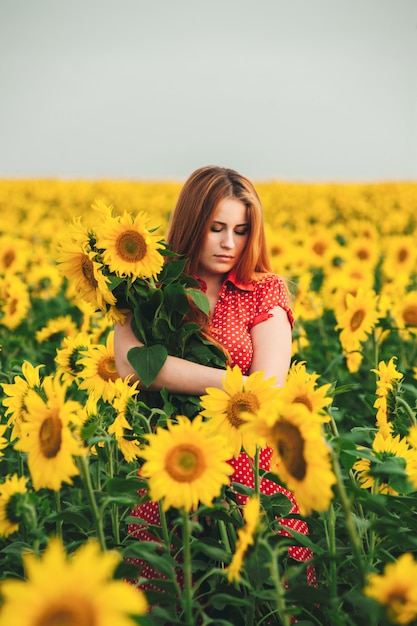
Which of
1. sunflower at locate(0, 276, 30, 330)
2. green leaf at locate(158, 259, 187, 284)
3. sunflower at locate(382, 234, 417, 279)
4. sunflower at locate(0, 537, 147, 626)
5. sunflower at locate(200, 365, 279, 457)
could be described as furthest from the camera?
sunflower at locate(382, 234, 417, 279)

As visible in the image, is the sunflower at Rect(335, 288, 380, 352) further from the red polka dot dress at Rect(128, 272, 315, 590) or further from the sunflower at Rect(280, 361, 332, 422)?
the sunflower at Rect(280, 361, 332, 422)

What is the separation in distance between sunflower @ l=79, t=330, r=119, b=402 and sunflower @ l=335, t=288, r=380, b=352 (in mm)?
1289

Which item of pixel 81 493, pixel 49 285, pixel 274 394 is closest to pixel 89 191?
pixel 49 285

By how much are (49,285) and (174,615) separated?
425 cm

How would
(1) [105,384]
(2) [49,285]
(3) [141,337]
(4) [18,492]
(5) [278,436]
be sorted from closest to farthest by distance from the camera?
(5) [278,436], (4) [18,492], (3) [141,337], (1) [105,384], (2) [49,285]

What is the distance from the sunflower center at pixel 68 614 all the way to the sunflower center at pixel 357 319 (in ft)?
8.34

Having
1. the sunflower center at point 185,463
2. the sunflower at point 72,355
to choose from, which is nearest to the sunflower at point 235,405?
the sunflower center at point 185,463

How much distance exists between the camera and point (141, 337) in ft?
7.30

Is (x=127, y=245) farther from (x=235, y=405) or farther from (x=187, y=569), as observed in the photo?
(x=187, y=569)

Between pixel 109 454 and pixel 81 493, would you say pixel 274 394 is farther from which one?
pixel 81 493

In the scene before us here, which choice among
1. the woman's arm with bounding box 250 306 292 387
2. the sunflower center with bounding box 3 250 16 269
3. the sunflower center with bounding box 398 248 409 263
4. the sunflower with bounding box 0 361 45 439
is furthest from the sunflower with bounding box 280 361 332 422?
the sunflower center with bounding box 398 248 409 263

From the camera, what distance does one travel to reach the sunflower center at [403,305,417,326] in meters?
3.85

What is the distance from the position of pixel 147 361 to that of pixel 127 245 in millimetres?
335

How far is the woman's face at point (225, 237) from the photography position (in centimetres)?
249
